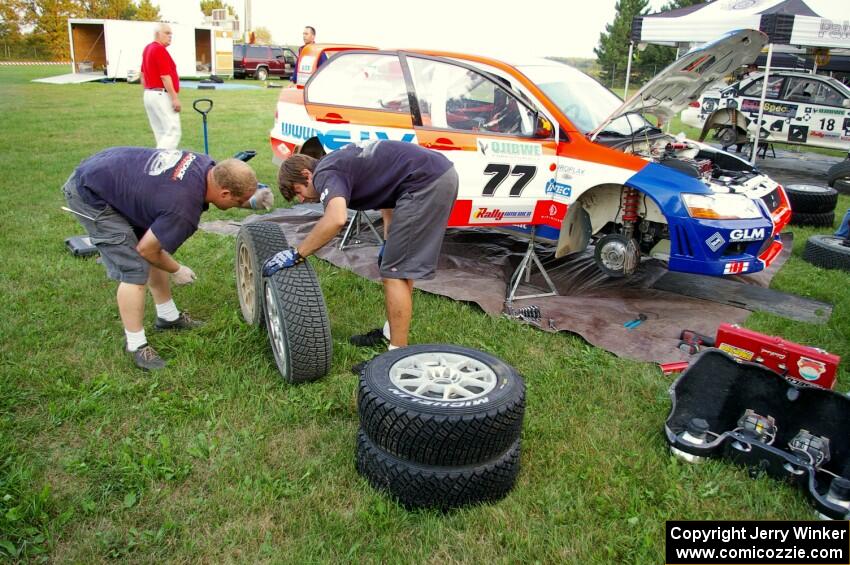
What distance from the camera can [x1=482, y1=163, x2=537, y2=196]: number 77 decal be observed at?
468 centimetres

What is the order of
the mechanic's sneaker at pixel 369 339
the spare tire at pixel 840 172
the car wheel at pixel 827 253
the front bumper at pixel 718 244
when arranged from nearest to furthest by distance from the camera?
the mechanic's sneaker at pixel 369 339 → the front bumper at pixel 718 244 → the car wheel at pixel 827 253 → the spare tire at pixel 840 172

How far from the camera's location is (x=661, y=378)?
12.0ft

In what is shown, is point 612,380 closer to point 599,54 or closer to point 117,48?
point 117,48

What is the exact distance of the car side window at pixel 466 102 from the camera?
15.8 feet

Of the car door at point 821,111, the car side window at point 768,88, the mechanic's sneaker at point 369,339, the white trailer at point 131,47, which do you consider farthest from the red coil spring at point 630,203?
the white trailer at point 131,47

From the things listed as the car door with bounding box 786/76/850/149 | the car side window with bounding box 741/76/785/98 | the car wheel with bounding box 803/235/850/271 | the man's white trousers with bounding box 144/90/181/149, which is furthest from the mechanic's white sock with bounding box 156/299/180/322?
A: the car side window with bounding box 741/76/785/98

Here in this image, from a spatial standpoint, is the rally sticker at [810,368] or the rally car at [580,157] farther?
the rally car at [580,157]

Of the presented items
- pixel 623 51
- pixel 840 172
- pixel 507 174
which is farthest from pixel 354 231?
pixel 623 51

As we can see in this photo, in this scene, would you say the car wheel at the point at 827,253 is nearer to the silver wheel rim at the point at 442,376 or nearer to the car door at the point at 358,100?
the car door at the point at 358,100

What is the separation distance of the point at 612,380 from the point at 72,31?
28.3 m

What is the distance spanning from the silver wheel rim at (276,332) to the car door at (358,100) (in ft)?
6.95

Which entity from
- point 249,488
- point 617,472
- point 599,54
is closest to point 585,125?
point 617,472

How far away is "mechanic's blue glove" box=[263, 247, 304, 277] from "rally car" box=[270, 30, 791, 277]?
174cm

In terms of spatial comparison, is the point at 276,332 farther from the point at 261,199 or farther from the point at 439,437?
the point at 439,437
